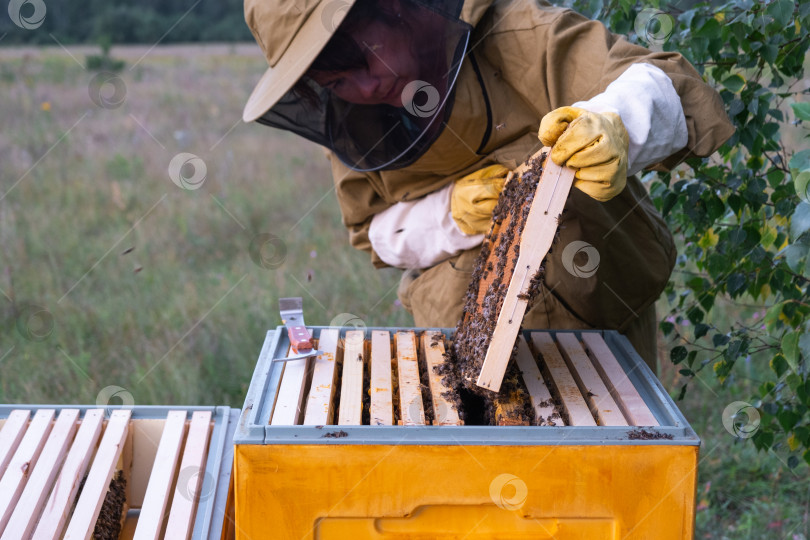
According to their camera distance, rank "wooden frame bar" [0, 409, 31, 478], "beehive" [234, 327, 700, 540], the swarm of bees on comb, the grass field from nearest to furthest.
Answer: "beehive" [234, 327, 700, 540]
the swarm of bees on comb
"wooden frame bar" [0, 409, 31, 478]
the grass field

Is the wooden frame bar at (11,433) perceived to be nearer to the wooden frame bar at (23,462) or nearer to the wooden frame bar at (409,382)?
the wooden frame bar at (23,462)

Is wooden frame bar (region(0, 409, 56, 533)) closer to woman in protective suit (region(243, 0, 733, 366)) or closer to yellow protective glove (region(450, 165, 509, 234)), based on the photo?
woman in protective suit (region(243, 0, 733, 366))

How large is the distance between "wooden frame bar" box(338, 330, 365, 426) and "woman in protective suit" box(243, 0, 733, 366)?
1.90ft

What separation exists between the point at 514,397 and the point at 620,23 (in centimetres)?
153

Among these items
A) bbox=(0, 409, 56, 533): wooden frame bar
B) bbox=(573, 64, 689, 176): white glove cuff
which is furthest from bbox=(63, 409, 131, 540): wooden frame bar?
bbox=(573, 64, 689, 176): white glove cuff

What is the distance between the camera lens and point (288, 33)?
2.13 m

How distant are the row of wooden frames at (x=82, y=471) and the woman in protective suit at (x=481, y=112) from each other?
0.96 metres

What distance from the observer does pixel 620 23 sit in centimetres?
259

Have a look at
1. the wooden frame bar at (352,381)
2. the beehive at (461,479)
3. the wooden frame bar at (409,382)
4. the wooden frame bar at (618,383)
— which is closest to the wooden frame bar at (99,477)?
the beehive at (461,479)

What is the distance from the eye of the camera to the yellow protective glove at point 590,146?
4.94 ft

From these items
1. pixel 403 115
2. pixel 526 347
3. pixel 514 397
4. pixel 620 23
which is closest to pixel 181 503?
pixel 514 397

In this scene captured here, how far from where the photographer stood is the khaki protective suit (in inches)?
76.7

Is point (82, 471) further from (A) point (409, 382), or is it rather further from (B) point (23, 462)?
(A) point (409, 382)

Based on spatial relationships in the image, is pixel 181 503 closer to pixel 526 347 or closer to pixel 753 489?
pixel 526 347
